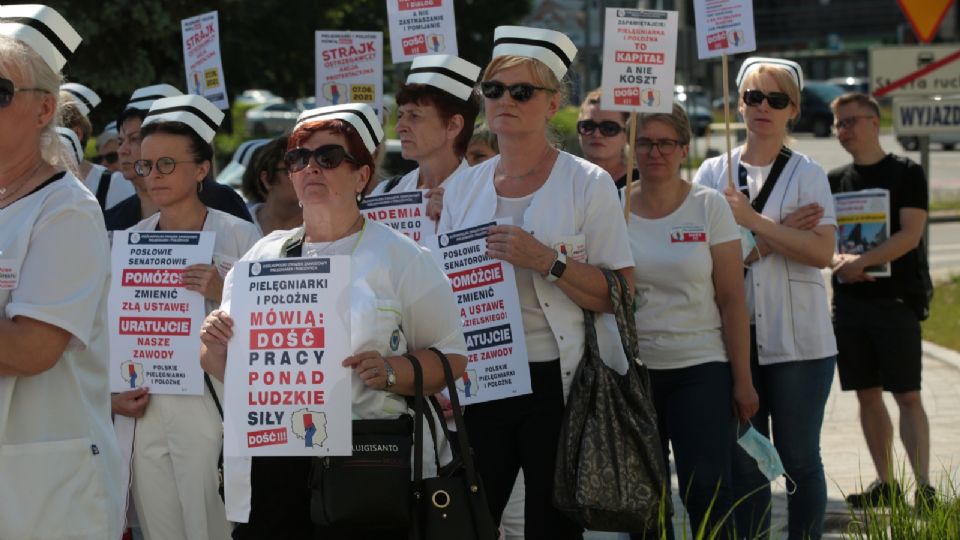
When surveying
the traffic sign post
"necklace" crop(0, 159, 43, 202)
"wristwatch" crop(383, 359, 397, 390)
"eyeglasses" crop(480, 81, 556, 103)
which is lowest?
"wristwatch" crop(383, 359, 397, 390)

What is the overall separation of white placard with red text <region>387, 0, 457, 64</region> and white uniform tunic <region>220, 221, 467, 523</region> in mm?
3460

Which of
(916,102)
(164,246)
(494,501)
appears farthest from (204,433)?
(916,102)

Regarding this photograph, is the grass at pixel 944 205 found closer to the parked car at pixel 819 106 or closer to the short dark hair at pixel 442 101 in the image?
the parked car at pixel 819 106

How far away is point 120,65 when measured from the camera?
16016 mm

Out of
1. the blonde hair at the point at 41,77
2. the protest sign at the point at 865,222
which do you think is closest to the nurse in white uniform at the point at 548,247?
the blonde hair at the point at 41,77

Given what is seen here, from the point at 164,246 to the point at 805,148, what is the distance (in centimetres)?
3986

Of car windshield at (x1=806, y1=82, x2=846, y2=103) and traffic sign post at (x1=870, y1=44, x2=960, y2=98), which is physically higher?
car windshield at (x1=806, y1=82, x2=846, y2=103)

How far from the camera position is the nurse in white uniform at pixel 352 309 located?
14.3ft

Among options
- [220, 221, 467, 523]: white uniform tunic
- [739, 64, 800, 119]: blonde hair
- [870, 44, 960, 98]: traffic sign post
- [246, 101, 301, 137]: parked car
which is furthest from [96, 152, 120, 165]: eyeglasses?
[246, 101, 301, 137]: parked car

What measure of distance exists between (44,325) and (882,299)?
561 cm

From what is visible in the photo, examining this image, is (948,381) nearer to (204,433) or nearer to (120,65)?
(204,433)

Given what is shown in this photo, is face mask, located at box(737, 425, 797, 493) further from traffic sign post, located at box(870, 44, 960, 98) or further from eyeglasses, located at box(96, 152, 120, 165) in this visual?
traffic sign post, located at box(870, 44, 960, 98)

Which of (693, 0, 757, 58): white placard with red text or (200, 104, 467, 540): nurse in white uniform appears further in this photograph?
(693, 0, 757, 58): white placard with red text

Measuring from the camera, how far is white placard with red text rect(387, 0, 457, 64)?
7820 millimetres
